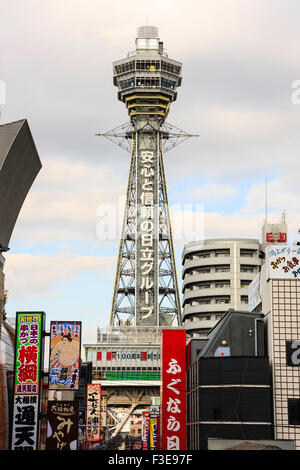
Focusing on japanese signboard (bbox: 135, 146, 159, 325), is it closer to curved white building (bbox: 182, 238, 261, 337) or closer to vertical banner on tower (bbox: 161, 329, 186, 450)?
curved white building (bbox: 182, 238, 261, 337)

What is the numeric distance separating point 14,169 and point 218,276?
8742cm

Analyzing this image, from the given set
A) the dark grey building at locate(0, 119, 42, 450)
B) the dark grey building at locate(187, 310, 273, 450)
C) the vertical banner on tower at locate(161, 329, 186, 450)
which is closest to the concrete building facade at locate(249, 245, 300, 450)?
the dark grey building at locate(187, 310, 273, 450)

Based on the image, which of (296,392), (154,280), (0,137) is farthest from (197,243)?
(296,392)

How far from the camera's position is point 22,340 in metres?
63.1

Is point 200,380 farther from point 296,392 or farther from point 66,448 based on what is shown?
point 66,448

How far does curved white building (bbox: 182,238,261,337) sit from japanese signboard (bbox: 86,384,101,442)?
72.5 m

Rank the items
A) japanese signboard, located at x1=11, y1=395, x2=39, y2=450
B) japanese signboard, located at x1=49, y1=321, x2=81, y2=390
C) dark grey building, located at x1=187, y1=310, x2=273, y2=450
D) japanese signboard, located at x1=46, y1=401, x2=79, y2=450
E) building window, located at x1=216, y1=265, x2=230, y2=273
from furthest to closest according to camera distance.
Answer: building window, located at x1=216, y1=265, x2=230, y2=273, dark grey building, located at x1=187, y1=310, x2=273, y2=450, japanese signboard, located at x1=49, y1=321, x2=81, y2=390, japanese signboard, located at x1=46, y1=401, x2=79, y2=450, japanese signboard, located at x1=11, y1=395, x2=39, y2=450

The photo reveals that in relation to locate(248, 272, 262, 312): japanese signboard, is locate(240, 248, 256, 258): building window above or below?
above

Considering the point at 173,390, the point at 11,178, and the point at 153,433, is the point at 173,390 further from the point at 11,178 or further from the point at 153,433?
the point at 153,433

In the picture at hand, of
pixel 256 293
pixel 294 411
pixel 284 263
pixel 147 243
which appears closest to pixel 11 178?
pixel 256 293

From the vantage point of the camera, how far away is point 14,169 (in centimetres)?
8475

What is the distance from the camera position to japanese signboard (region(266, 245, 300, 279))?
2771 inches

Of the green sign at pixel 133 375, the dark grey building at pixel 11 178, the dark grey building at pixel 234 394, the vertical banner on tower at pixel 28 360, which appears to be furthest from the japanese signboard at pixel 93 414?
the green sign at pixel 133 375
